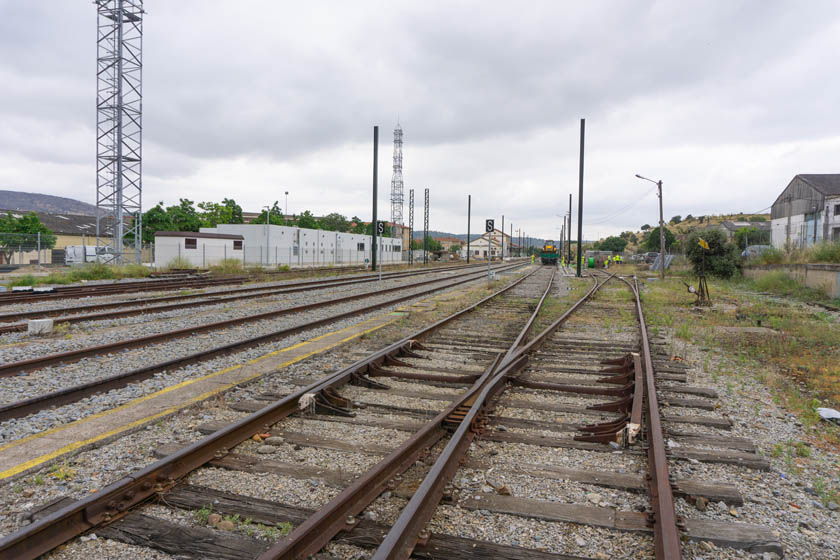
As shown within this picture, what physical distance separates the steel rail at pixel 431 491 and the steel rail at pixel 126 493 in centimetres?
175

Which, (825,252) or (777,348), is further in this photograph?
(825,252)

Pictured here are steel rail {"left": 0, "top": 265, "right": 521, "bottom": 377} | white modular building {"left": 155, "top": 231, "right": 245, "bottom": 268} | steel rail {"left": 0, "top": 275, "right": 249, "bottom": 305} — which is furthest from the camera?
white modular building {"left": 155, "top": 231, "right": 245, "bottom": 268}

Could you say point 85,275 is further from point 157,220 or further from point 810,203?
point 810,203

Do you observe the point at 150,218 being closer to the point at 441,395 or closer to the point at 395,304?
the point at 395,304

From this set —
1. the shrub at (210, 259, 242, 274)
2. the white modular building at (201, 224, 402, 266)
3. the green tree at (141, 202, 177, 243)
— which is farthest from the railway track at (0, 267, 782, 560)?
the green tree at (141, 202, 177, 243)

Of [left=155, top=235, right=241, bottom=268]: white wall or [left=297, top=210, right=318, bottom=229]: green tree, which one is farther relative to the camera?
[left=297, top=210, right=318, bottom=229]: green tree

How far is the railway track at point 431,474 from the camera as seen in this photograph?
3010 mm

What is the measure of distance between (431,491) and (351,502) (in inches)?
20.4

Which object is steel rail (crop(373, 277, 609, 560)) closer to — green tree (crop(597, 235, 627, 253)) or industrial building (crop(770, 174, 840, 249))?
industrial building (crop(770, 174, 840, 249))

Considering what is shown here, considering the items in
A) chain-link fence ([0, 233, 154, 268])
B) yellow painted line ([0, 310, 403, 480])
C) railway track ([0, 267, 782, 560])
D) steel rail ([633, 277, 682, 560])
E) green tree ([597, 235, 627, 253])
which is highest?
green tree ([597, 235, 627, 253])

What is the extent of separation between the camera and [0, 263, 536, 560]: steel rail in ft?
9.20

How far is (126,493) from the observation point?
3381mm

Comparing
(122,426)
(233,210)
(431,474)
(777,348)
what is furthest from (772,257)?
(233,210)

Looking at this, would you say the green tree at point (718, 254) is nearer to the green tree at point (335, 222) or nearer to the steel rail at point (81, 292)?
the steel rail at point (81, 292)
